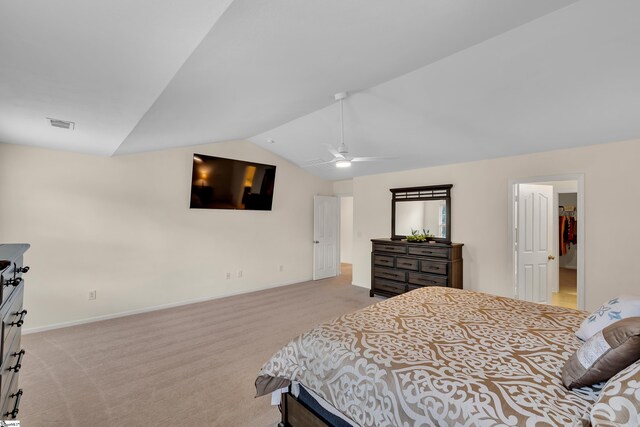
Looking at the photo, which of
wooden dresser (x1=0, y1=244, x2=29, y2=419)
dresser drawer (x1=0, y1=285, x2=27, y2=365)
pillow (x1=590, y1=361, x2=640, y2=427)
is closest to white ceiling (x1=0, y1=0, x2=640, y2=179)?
wooden dresser (x1=0, y1=244, x2=29, y2=419)

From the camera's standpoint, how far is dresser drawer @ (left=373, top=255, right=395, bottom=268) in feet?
16.5

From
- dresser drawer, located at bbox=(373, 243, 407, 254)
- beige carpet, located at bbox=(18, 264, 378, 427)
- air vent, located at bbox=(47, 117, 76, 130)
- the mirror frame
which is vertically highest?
air vent, located at bbox=(47, 117, 76, 130)

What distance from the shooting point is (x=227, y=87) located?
7.66ft

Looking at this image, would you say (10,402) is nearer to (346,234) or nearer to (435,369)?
(435,369)

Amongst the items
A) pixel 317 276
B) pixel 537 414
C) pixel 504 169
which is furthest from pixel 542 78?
pixel 317 276

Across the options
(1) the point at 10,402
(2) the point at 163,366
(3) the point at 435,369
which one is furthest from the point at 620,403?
(2) the point at 163,366

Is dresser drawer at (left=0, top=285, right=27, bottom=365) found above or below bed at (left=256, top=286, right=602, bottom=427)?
above

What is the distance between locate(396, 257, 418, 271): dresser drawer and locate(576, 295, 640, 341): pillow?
2983mm

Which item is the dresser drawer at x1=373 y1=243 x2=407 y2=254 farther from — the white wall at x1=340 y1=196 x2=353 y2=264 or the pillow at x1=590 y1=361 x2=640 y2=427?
the pillow at x1=590 y1=361 x2=640 y2=427

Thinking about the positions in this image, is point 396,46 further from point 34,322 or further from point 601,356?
point 34,322

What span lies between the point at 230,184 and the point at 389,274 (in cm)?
335

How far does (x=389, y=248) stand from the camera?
16.7ft

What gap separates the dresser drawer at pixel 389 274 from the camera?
16.0ft

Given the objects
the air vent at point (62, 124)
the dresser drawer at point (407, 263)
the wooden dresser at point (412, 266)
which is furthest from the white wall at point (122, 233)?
the dresser drawer at point (407, 263)
